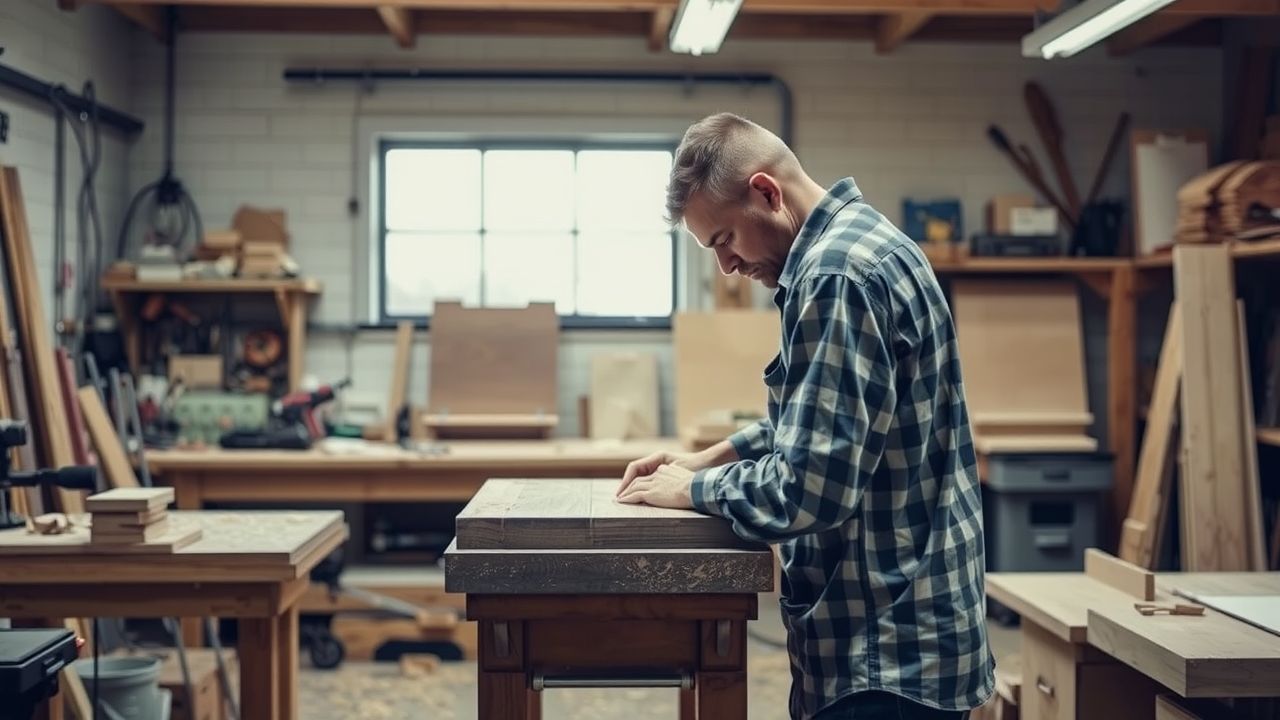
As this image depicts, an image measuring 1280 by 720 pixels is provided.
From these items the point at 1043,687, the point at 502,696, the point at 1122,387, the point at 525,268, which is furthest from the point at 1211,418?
the point at 525,268

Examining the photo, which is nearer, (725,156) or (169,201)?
(725,156)

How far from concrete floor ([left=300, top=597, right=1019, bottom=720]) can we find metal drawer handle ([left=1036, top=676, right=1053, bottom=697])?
1618 mm

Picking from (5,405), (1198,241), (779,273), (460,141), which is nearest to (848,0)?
(1198,241)

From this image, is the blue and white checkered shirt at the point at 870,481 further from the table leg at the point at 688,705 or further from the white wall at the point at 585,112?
the white wall at the point at 585,112

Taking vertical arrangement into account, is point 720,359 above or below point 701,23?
below

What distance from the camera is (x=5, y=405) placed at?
3.50 metres

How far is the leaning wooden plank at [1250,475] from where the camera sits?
3.54 metres

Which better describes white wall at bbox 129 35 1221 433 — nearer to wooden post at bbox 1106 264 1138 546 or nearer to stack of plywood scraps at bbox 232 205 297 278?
stack of plywood scraps at bbox 232 205 297 278

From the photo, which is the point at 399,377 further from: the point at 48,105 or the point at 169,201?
the point at 48,105

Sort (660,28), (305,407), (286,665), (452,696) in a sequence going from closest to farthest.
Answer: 1. (286,665)
2. (452,696)
3. (305,407)
4. (660,28)

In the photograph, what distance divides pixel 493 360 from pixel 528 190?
37.1 inches

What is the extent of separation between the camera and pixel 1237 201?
4.53 metres

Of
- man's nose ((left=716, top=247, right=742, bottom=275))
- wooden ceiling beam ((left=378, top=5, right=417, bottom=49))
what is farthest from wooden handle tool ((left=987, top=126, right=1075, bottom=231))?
Result: man's nose ((left=716, top=247, right=742, bottom=275))

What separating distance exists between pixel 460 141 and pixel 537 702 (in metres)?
4.25
